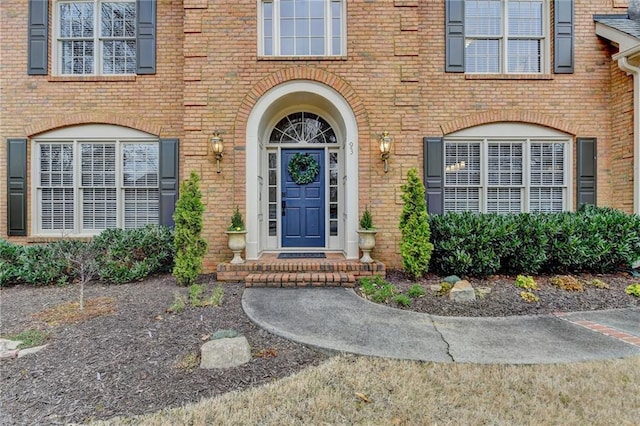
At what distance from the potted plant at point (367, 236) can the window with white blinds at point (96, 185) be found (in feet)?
14.1

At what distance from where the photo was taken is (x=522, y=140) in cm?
655

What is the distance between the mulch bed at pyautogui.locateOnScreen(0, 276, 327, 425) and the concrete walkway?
1.07ft

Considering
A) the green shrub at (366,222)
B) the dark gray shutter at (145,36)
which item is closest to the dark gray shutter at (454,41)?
the green shrub at (366,222)

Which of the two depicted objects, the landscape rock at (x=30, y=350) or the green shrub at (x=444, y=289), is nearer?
the landscape rock at (x=30, y=350)

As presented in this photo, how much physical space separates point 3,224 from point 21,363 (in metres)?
5.43

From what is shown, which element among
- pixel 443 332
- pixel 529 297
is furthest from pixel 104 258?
pixel 529 297

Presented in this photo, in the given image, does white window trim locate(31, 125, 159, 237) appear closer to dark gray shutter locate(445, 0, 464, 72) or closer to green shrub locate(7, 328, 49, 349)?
green shrub locate(7, 328, 49, 349)

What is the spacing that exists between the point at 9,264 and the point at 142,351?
4381 millimetres

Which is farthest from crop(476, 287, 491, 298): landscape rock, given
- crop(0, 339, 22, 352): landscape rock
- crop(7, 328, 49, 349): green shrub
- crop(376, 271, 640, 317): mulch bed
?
crop(0, 339, 22, 352): landscape rock

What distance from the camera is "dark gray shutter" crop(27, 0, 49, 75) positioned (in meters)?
6.43

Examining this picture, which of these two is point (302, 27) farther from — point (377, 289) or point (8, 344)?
point (8, 344)

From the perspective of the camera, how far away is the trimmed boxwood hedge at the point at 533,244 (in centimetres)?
527

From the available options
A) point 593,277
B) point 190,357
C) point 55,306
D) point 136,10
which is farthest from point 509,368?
point 136,10

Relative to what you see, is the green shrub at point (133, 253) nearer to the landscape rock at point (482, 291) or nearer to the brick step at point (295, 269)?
the brick step at point (295, 269)
